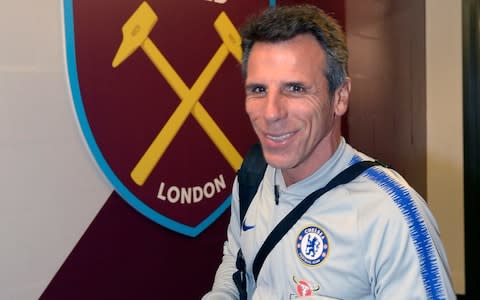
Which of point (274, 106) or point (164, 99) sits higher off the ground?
point (274, 106)

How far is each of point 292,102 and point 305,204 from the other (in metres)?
0.19

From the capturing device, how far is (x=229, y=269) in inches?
48.4

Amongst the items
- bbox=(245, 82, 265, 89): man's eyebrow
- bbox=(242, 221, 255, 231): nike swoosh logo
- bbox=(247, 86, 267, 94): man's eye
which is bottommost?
bbox=(242, 221, 255, 231): nike swoosh logo

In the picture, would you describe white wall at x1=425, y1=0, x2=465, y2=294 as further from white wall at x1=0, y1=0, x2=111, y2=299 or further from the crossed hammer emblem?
white wall at x1=0, y1=0, x2=111, y2=299

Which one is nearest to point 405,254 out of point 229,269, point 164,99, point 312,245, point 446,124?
point 312,245

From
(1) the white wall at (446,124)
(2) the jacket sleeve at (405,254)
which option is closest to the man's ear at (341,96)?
(2) the jacket sleeve at (405,254)

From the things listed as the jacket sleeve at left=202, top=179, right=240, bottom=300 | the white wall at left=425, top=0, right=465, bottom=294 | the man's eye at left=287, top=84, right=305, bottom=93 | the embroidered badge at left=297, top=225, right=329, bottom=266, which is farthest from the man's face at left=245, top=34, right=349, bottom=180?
the white wall at left=425, top=0, right=465, bottom=294

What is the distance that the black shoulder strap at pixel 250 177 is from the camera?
4.02ft

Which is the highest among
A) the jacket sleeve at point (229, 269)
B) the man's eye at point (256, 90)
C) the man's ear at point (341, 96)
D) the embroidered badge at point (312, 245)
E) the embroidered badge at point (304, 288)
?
the man's eye at point (256, 90)

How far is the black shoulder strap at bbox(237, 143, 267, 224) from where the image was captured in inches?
48.2

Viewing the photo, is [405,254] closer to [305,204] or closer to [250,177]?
[305,204]

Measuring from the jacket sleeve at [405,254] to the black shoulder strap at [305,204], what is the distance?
0.31ft

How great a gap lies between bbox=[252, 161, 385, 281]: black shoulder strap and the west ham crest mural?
591mm

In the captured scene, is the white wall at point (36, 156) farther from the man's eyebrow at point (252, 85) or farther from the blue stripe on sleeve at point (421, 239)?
the blue stripe on sleeve at point (421, 239)
